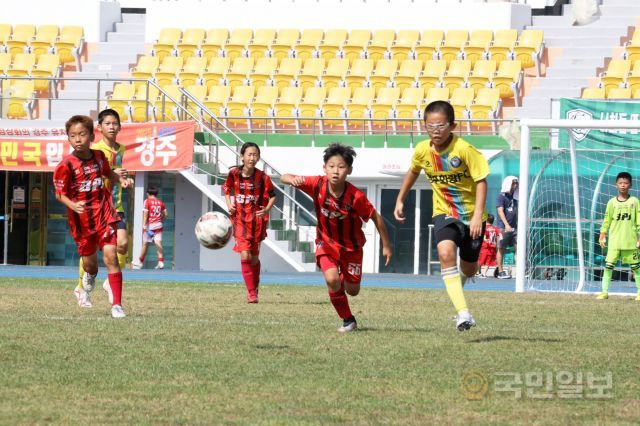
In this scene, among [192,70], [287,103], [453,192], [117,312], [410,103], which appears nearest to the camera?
[453,192]

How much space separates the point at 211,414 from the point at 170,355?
2166mm

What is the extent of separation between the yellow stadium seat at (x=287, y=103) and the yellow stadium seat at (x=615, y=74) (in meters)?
6.94

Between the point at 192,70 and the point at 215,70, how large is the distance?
1.91 feet

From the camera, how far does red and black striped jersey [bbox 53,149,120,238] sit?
11.3 metres

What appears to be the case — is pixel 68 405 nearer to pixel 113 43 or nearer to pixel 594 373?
pixel 594 373

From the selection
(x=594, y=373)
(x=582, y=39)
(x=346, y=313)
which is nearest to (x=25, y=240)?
(x=582, y=39)

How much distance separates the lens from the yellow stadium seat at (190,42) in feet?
107

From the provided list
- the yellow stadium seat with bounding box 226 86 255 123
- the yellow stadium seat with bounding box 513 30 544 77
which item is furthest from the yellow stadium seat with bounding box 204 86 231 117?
the yellow stadium seat with bounding box 513 30 544 77

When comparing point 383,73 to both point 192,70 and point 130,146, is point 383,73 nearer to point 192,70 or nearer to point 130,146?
point 192,70

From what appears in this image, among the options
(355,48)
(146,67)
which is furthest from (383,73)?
(146,67)

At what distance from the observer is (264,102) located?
29641mm

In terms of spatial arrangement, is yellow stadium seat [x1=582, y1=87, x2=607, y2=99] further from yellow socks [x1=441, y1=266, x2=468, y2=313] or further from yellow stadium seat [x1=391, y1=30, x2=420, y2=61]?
yellow socks [x1=441, y1=266, x2=468, y2=313]

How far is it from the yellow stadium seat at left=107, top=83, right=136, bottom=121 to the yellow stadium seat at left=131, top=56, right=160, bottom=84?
0.77 meters

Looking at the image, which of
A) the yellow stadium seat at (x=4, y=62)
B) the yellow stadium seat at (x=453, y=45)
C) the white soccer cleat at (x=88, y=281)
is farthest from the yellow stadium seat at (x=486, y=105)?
the white soccer cleat at (x=88, y=281)
